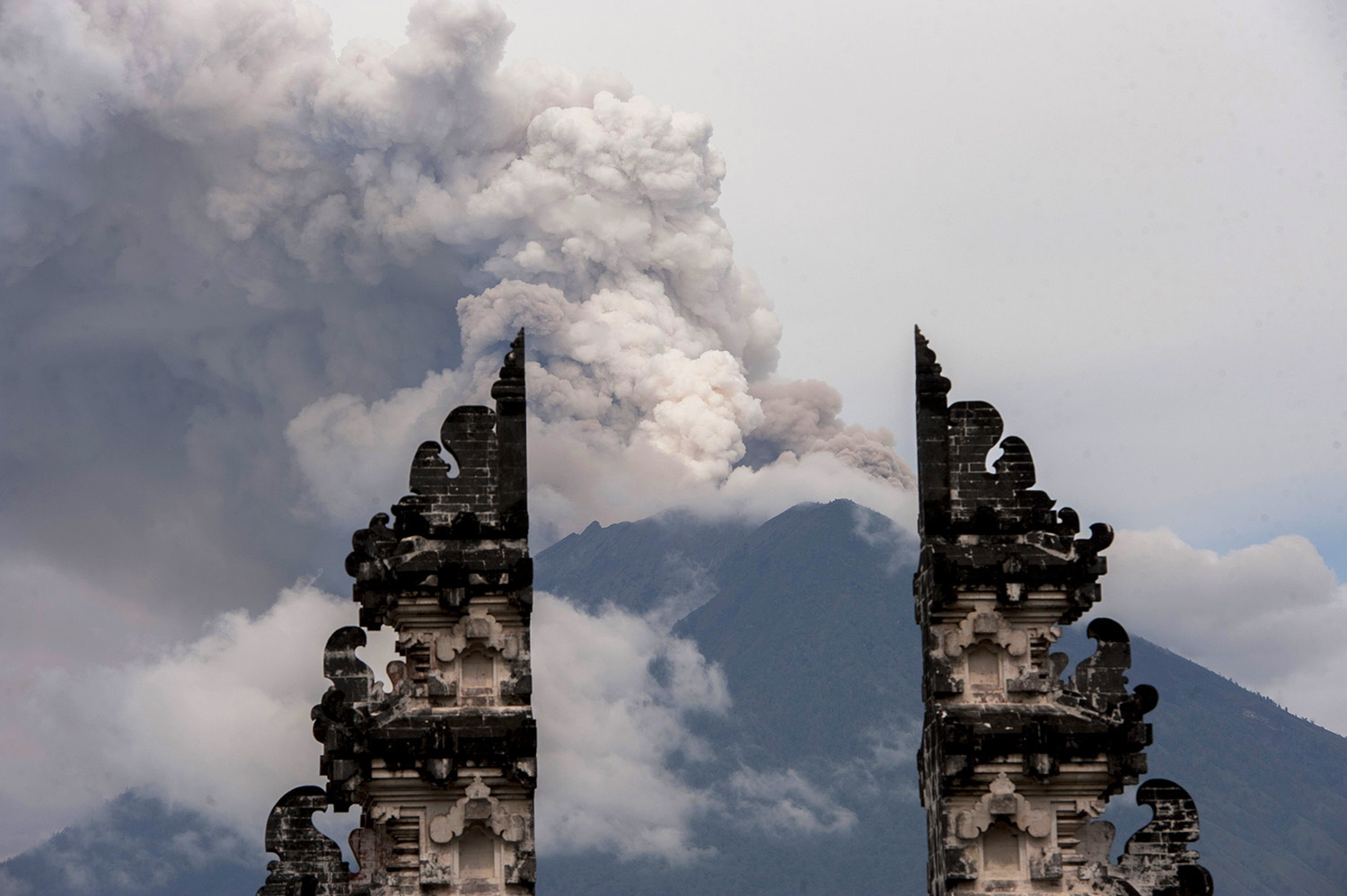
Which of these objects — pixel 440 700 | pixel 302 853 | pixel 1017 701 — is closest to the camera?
pixel 440 700

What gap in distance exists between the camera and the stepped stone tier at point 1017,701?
26.8 m

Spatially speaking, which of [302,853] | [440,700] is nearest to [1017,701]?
[440,700]

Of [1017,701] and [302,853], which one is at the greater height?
[1017,701]

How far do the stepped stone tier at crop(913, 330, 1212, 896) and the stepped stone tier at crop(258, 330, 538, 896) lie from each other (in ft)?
22.3

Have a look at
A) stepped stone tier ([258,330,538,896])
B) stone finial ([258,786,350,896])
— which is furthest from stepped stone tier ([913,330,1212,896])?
stone finial ([258,786,350,896])

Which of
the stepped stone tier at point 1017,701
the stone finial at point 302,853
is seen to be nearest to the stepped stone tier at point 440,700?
the stone finial at point 302,853

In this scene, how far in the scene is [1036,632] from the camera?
2755 cm

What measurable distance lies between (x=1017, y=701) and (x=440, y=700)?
9.54 m

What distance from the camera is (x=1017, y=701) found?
27.3m

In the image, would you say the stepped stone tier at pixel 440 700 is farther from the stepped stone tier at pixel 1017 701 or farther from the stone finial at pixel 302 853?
the stepped stone tier at pixel 1017 701

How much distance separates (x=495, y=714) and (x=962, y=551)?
8.21m

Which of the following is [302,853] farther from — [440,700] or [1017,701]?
[1017,701]

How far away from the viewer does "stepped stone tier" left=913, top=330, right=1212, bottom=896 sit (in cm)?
2678

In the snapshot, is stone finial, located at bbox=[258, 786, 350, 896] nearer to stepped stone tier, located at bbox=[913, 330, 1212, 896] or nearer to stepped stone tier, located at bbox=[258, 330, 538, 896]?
stepped stone tier, located at bbox=[258, 330, 538, 896]
